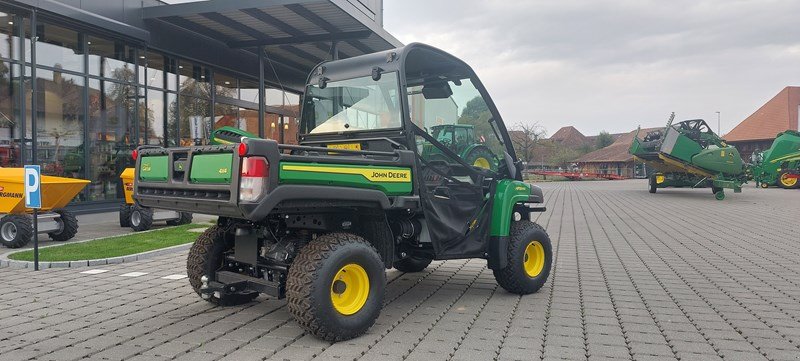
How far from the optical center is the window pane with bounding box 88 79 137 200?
13148mm

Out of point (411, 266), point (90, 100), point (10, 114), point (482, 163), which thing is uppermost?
point (90, 100)

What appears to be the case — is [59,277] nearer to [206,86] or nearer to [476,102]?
[476,102]

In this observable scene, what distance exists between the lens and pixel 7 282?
20.7ft

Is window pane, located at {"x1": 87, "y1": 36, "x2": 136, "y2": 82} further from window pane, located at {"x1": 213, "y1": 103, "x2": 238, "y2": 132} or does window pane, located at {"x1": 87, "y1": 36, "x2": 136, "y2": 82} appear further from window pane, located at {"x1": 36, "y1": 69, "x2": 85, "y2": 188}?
window pane, located at {"x1": 213, "y1": 103, "x2": 238, "y2": 132}

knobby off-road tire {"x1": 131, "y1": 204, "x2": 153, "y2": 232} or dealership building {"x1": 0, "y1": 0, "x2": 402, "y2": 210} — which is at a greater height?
dealership building {"x1": 0, "y1": 0, "x2": 402, "y2": 210}

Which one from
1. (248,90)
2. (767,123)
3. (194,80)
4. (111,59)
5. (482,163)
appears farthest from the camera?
(767,123)

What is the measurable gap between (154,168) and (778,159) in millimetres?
28713

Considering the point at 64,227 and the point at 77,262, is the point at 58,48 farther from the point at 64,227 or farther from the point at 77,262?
the point at 77,262

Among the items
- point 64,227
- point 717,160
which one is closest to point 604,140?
point 717,160

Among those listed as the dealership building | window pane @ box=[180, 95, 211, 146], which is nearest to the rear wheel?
the dealership building

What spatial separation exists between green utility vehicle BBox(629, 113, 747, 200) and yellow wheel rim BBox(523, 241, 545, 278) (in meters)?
15.6

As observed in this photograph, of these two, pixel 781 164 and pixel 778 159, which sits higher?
pixel 778 159

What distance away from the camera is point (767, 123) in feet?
159

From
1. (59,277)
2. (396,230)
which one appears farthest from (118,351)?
(59,277)
